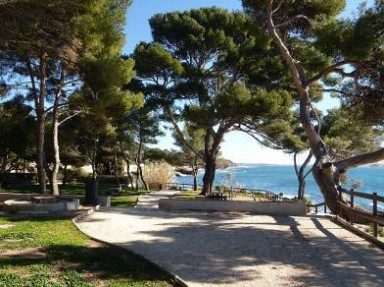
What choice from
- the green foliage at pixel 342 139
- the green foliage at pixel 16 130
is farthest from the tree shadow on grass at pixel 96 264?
the green foliage at pixel 342 139

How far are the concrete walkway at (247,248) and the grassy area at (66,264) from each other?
414 millimetres

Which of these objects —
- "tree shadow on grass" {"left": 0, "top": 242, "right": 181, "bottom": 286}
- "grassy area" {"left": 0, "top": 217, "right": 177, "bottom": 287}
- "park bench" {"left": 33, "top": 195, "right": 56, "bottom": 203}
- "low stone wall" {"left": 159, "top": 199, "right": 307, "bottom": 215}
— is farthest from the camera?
"low stone wall" {"left": 159, "top": 199, "right": 307, "bottom": 215}

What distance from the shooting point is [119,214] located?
1335 cm

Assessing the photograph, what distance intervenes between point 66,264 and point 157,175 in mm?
24323

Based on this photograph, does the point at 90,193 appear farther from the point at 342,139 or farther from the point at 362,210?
the point at 342,139

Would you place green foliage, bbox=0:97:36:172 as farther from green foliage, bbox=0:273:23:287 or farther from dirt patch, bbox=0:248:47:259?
green foliage, bbox=0:273:23:287

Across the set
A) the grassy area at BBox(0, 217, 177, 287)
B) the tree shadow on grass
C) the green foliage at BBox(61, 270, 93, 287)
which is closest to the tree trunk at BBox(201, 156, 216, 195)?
the grassy area at BBox(0, 217, 177, 287)

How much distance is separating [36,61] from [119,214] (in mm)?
6687

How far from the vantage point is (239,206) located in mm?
14445

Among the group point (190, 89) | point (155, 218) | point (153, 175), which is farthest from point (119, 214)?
point (153, 175)

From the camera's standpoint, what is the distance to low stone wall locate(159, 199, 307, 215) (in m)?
13.9

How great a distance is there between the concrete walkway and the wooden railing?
1.39 feet

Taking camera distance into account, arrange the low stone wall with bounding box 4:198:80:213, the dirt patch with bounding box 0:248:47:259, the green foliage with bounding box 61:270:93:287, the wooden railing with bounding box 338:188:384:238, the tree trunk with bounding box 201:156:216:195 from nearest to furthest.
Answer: the green foliage with bounding box 61:270:93:287 < the dirt patch with bounding box 0:248:47:259 < the wooden railing with bounding box 338:188:384:238 < the low stone wall with bounding box 4:198:80:213 < the tree trunk with bounding box 201:156:216:195

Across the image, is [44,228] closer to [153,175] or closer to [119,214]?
[119,214]
